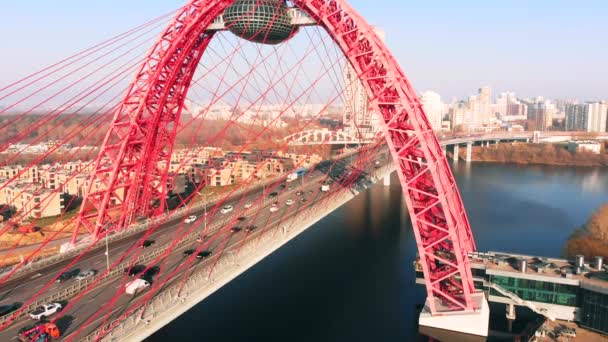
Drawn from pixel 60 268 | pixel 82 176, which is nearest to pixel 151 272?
pixel 60 268

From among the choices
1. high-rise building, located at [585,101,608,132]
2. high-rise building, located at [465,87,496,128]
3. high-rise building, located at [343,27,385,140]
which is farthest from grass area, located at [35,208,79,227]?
high-rise building, located at [585,101,608,132]

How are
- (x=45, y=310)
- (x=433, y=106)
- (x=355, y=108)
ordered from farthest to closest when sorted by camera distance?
1. (x=433, y=106)
2. (x=355, y=108)
3. (x=45, y=310)

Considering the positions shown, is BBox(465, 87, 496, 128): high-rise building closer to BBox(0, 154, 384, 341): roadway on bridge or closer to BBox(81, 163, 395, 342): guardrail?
BBox(0, 154, 384, 341): roadway on bridge

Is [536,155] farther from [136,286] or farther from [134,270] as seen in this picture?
[136,286]

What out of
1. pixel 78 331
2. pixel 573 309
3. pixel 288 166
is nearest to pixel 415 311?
pixel 573 309

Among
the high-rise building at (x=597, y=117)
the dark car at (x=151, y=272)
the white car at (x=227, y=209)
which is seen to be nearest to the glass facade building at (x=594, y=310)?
the dark car at (x=151, y=272)

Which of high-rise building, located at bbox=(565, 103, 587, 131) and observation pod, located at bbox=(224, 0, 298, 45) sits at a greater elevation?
observation pod, located at bbox=(224, 0, 298, 45)
